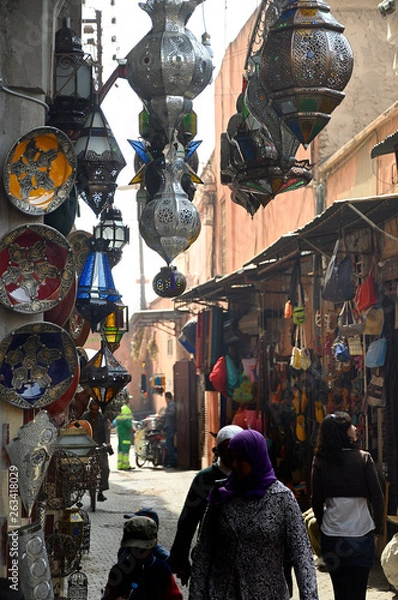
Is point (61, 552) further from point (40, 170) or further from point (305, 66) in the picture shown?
point (305, 66)

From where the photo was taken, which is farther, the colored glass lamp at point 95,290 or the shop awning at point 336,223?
the shop awning at point 336,223

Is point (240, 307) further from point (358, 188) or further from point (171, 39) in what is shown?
point (171, 39)

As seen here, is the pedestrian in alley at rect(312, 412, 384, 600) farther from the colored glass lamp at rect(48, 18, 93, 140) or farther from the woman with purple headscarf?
the colored glass lamp at rect(48, 18, 93, 140)

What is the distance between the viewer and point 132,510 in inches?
553

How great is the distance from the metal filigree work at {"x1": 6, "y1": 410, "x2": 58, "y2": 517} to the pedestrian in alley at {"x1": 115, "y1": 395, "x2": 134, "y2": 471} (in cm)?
1583

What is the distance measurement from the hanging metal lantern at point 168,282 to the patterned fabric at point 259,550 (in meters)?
2.85

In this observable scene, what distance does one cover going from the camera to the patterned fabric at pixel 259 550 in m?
3.80

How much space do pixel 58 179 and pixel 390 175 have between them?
6138 millimetres

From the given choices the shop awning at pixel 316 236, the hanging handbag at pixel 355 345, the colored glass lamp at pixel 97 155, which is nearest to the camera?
the colored glass lamp at pixel 97 155

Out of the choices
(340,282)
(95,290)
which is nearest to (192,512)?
(95,290)

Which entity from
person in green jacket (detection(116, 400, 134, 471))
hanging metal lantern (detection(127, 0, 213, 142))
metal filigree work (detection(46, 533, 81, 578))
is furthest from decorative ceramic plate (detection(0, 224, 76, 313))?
person in green jacket (detection(116, 400, 134, 471))

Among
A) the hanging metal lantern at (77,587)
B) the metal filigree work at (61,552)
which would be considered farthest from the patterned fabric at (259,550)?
the hanging metal lantern at (77,587)

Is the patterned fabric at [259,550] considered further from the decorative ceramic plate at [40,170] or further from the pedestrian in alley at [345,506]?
the decorative ceramic plate at [40,170]

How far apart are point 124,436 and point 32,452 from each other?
16388 millimetres
